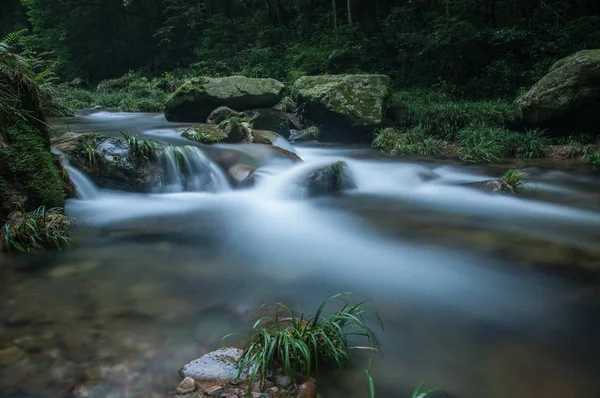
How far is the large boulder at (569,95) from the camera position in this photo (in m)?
9.21

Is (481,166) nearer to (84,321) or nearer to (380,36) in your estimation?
(84,321)

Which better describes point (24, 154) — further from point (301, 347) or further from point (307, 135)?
point (307, 135)

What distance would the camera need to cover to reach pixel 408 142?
36.9 ft

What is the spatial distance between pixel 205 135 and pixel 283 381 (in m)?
7.77

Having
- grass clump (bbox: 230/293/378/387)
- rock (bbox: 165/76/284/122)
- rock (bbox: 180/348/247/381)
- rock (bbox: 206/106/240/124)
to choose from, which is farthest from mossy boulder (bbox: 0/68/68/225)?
rock (bbox: 165/76/284/122)

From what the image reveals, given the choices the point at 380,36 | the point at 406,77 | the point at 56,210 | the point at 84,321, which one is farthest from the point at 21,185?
the point at 380,36

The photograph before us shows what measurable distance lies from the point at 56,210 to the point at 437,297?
4732mm

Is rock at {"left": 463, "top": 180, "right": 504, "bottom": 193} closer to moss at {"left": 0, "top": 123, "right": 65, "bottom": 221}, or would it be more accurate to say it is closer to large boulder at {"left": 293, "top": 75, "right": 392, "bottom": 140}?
large boulder at {"left": 293, "top": 75, "right": 392, "bottom": 140}

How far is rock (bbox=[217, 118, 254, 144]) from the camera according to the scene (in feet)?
31.9

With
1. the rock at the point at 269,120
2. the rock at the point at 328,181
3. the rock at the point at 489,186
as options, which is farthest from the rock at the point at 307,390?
the rock at the point at 269,120

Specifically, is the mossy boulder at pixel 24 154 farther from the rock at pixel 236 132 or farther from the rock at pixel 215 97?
the rock at pixel 215 97

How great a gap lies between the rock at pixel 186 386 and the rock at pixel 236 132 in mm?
7614

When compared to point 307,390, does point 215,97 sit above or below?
above

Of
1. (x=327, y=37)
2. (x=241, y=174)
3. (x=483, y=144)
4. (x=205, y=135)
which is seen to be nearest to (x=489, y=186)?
(x=483, y=144)
